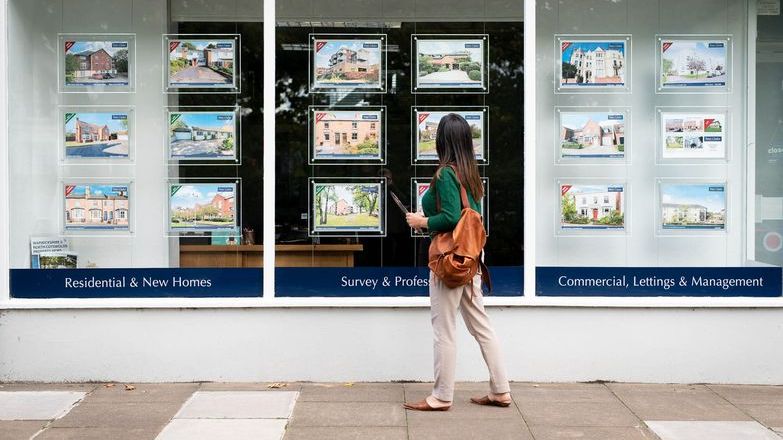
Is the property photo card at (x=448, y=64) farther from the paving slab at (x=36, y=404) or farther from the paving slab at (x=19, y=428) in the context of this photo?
the paving slab at (x=19, y=428)

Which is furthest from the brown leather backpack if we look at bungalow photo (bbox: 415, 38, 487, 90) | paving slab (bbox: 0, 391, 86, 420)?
paving slab (bbox: 0, 391, 86, 420)

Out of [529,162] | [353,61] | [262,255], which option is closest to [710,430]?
[529,162]

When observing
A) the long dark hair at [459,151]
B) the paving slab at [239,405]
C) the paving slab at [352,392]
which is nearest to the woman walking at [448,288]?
the long dark hair at [459,151]

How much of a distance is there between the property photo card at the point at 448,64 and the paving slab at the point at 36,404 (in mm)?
3603

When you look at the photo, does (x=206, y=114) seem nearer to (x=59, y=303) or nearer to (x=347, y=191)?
(x=347, y=191)

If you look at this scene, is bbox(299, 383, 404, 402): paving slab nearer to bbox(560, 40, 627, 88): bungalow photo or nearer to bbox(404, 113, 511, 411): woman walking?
bbox(404, 113, 511, 411): woman walking

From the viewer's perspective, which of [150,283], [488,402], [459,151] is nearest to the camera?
[459,151]

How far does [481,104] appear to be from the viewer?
7074mm

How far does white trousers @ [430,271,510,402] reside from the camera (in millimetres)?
5770

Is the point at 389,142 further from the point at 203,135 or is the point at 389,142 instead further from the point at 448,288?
the point at 448,288

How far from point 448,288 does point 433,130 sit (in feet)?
5.92

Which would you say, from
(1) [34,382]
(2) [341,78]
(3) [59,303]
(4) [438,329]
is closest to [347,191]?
(2) [341,78]

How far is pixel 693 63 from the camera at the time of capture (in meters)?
7.18

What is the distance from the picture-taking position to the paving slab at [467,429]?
5.38m
